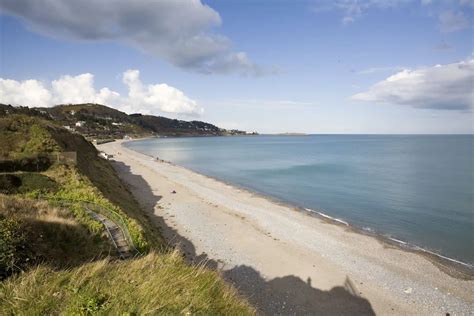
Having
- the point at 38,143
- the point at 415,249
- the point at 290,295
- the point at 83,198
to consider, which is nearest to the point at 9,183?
the point at 83,198

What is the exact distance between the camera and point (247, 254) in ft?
63.0

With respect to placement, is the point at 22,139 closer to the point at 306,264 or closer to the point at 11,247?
the point at 11,247

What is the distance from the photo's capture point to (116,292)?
6027mm

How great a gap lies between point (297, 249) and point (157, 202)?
16.2 m

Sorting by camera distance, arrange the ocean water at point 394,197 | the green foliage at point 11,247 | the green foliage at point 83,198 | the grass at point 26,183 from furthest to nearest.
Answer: the ocean water at point 394,197
the grass at point 26,183
the green foliage at point 83,198
the green foliage at point 11,247

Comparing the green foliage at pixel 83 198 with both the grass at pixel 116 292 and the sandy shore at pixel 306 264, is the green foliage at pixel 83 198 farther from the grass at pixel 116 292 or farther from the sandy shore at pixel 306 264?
the grass at pixel 116 292

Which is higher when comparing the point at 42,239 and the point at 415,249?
the point at 42,239

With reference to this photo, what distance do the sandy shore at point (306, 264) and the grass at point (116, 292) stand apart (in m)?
7.62

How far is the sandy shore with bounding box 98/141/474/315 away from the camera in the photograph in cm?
1425

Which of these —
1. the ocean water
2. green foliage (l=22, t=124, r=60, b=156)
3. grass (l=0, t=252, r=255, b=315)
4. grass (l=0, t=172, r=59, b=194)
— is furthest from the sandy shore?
green foliage (l=22, t=124, r=60, b=156)

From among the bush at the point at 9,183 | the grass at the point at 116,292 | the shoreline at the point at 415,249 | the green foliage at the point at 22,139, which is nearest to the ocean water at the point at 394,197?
the shoreline at the point at 415,249

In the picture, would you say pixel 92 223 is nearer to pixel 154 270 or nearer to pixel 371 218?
pixel 154 270

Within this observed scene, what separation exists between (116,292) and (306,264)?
14004mm

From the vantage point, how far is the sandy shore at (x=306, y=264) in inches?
561
